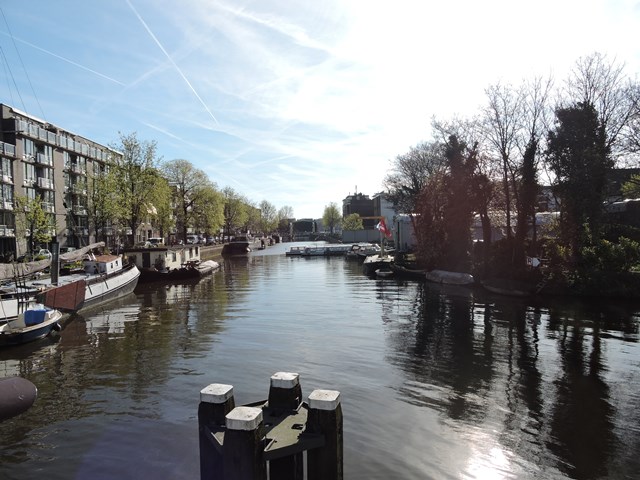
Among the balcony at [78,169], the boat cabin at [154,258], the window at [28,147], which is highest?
the window at [28,147]

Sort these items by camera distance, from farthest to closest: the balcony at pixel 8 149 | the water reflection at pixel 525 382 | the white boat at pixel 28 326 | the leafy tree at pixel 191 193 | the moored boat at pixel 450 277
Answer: the leafy tree at pixel 191 193 → the balcony at pixel 8 149 → the moored boat at pixel 450 277 → the white boat at pixel 28 326 → the water reflection at pixel 525 382

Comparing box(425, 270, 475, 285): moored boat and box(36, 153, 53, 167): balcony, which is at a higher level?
box(36, 153, 53, 167): balcony

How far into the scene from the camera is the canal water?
8180mm

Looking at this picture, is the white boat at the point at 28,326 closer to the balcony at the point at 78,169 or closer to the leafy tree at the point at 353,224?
the balcony at the point at 78,169

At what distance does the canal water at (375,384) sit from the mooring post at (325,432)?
2.84 meters

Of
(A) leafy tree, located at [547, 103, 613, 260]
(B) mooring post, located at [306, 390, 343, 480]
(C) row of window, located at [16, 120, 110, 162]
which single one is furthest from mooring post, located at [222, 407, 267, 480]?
(C) row of window, located at [16, 120, 110, 162]

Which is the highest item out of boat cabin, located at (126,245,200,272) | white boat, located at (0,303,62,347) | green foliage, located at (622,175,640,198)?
green foliage, located at (622,175,640,198)

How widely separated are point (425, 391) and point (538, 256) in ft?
79.2

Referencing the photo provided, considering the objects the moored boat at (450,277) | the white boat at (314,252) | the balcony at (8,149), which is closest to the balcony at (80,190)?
the balcony at (8,149)

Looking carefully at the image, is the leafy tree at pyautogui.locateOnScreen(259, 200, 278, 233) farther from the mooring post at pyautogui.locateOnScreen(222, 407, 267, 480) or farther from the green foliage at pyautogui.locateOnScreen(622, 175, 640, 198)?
the mooring post at pyautogui.locateOnScreen(222, 407, 267, 480)

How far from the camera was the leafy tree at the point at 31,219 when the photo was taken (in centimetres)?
4318

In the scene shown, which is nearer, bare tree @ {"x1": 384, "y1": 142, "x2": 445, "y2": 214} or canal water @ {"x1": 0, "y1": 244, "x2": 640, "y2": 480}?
canal water @ {"x1": 0, "y1": 244, "x2": 640, "y2": 480}

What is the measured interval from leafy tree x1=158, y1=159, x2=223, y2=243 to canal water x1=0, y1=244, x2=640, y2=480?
50.9 meters

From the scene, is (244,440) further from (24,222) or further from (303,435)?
(24,222)
